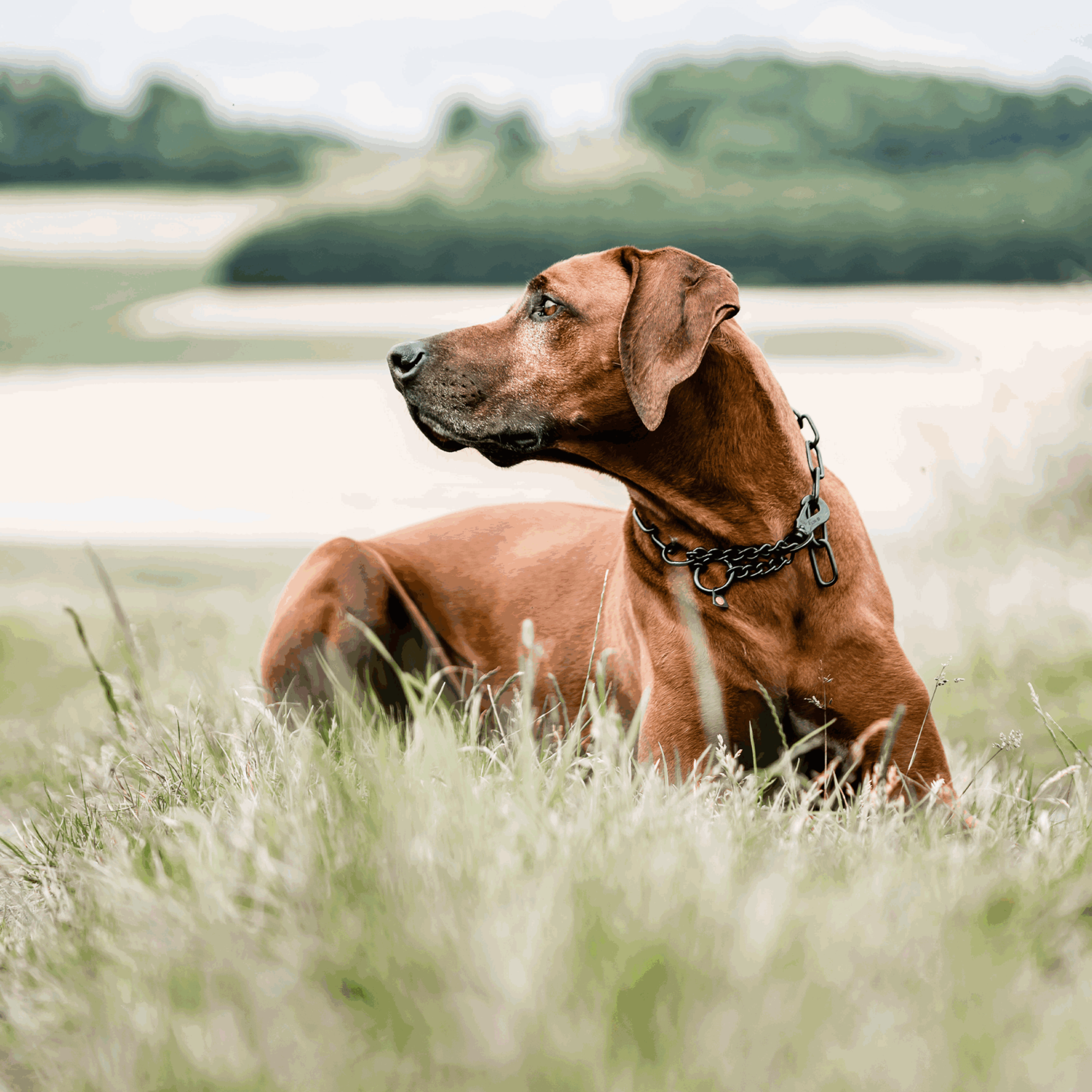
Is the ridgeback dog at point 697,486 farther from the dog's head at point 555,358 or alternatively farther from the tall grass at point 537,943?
the tall grass at point 537,943

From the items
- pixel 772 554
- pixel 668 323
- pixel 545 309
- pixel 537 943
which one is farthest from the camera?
pixel 545 309

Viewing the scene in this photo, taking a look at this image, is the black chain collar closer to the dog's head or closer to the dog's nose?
the dog's head

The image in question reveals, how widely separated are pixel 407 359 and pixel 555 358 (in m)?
0.44

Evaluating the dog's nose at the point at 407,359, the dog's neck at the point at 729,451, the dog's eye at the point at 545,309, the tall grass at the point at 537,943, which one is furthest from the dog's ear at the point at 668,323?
the tall grass at the point at 537,943

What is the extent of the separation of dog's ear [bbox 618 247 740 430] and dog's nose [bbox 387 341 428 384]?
590 mm

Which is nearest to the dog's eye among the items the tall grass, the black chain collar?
the black chain collar

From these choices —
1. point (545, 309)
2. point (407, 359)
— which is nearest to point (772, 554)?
point (545, 309)

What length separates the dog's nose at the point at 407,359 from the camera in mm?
2961

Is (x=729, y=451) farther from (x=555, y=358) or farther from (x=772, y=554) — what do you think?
(x=555, y=358)

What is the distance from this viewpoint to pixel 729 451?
9.37ft

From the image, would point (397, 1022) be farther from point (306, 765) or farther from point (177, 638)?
point (177, 638)

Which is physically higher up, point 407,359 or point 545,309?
point 545,309

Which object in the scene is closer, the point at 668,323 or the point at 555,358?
the point at 668,323

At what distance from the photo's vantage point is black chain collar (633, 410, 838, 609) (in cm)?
283
